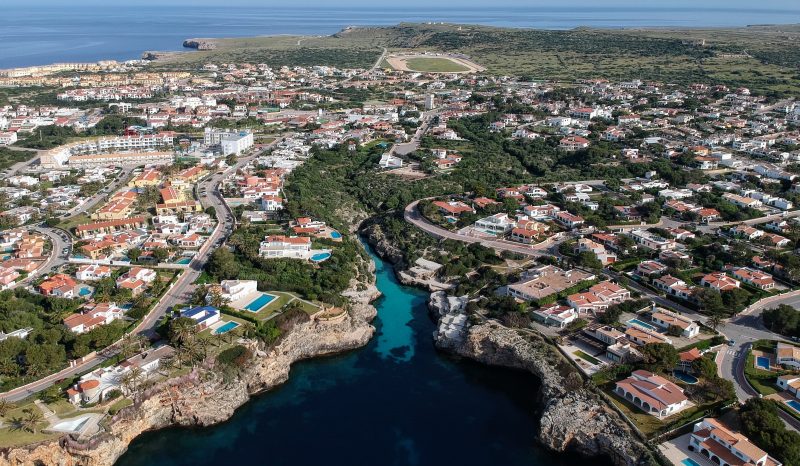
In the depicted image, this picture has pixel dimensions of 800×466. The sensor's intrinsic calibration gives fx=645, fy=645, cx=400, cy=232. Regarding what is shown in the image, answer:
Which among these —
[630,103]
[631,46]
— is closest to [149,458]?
[630,103]

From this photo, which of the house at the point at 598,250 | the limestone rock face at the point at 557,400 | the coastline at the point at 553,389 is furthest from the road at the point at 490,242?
the limestone rock face at the point at 557,400

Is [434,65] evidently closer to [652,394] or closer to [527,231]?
[527,231]

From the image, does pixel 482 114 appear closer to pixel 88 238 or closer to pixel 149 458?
pixel 88 238

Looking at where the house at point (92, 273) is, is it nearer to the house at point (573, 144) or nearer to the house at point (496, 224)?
the house at point (496, 224)

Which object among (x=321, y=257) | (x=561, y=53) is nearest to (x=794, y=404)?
(x=321, y=257)

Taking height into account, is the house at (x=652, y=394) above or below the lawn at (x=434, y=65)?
below

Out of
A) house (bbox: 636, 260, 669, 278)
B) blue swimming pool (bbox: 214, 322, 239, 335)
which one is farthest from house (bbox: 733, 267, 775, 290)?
blue swimming pool (bbox: 214, 322, 239, 335)
